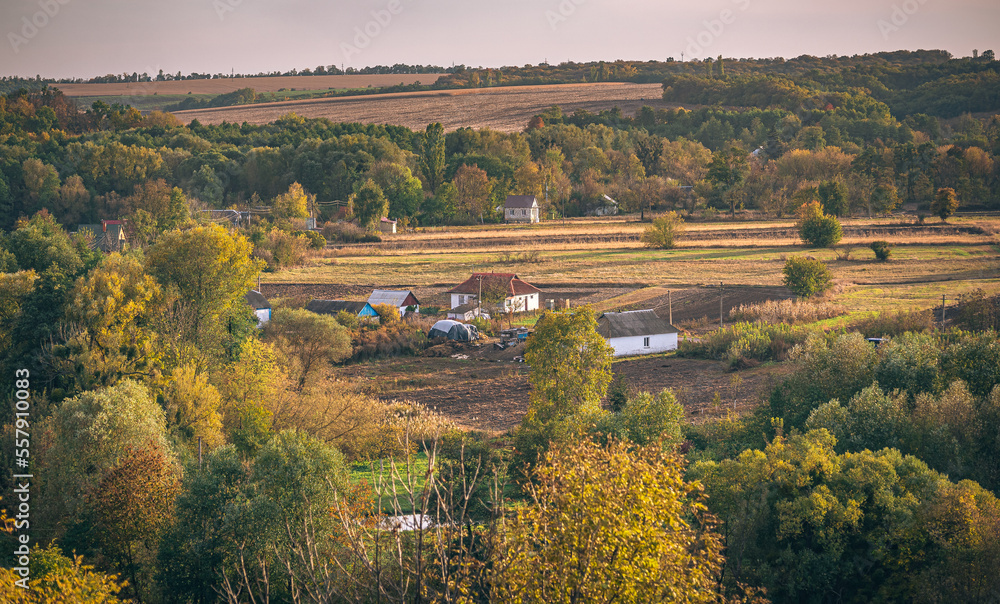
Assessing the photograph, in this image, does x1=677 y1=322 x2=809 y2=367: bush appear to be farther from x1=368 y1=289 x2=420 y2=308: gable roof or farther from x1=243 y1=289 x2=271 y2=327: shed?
x1=243 y1=289 x2=271 y2=327: shed

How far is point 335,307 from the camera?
4347 centimetres

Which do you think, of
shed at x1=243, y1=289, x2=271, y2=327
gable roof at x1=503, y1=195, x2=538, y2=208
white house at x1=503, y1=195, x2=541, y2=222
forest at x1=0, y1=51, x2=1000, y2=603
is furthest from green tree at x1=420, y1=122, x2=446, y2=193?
forest at x1=0, y1=51, x2=1000, y2=603

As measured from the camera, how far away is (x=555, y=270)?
57156mm

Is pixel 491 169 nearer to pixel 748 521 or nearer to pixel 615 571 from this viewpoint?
pixel 748 521

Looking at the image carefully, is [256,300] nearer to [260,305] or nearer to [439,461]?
[260,305]

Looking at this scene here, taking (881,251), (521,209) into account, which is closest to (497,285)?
(881,251)

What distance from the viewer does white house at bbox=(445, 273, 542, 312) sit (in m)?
44.4

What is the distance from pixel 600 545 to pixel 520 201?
8228 centimetres

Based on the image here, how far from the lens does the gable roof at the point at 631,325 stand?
121 ft

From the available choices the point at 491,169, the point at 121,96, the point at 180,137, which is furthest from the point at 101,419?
the point at 121,96

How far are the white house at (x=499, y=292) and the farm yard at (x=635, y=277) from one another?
2157 mm

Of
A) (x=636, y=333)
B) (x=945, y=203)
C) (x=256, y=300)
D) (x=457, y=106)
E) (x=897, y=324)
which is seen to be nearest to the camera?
(x=897, y=324)

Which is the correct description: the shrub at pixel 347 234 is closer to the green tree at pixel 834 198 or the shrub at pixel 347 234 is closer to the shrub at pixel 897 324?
the green tree at pixel 834 198

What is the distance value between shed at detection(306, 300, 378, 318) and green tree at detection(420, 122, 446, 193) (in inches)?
2062
